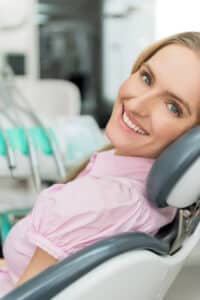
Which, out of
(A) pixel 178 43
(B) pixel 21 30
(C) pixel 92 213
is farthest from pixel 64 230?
(B) pixel 21 30

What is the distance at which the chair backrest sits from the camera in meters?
2.64

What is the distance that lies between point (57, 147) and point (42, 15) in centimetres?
108

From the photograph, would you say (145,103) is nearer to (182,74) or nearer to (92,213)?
(182,74)

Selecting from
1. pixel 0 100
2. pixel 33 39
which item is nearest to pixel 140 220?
pixel 0 100

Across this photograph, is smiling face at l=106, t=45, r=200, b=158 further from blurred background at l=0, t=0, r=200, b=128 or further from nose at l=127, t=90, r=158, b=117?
blurred background at l=0, t=0, r=200, b=128

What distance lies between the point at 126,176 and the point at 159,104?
15 centimetres

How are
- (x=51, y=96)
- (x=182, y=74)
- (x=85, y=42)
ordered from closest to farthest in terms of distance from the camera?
(x=182, y=74) → (x=51, y=96) → (x=85, y=42)

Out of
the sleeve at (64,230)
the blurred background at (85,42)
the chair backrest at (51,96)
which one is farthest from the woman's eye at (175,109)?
the blurred background at (85,42)

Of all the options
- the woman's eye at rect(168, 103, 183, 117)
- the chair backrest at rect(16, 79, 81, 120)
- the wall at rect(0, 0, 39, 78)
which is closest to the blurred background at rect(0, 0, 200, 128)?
the wall at rect(0, 0, 39, 78)

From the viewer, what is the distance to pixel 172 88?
1001mm

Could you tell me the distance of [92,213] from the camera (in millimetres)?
953

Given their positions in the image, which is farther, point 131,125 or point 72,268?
point 131,125

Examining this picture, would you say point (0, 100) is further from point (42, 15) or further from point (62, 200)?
point (62, 200)

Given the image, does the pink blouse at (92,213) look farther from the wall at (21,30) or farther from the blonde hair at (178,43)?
the wall at (21,30)
